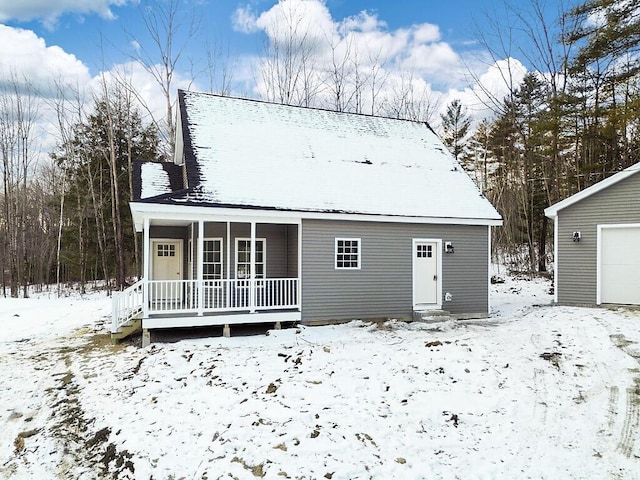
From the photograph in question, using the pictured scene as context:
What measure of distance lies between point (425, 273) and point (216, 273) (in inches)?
234

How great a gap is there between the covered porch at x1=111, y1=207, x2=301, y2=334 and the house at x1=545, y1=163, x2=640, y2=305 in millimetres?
7937

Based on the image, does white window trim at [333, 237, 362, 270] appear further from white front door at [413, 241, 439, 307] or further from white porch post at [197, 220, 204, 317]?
white porch post at [197, 220, 204, 317]

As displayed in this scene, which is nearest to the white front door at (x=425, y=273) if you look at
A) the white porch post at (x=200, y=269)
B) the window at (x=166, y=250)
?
the white porch post at (x=200, y=269)

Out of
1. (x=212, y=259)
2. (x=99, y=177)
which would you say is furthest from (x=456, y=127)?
(x=212, y=259)

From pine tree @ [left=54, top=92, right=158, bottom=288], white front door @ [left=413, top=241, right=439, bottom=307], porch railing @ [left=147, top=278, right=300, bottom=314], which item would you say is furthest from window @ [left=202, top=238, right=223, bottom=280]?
pine tree @ [left=54, top=92, right=158, bottom=288]

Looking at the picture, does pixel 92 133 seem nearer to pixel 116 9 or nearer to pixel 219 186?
pixel 116 9

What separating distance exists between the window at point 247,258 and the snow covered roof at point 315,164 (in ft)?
5.80

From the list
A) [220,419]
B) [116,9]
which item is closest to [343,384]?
[220,419]

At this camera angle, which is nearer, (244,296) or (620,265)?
(244,296)

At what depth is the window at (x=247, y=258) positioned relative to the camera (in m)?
12.2

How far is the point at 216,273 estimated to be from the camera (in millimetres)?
12234

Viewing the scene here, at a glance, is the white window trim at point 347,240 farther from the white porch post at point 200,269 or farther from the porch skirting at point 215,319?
the white porch post at point 200,269

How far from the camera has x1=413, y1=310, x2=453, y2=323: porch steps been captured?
39.8 feet

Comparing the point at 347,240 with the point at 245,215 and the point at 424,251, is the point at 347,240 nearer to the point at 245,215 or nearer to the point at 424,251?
the point at 424,251
